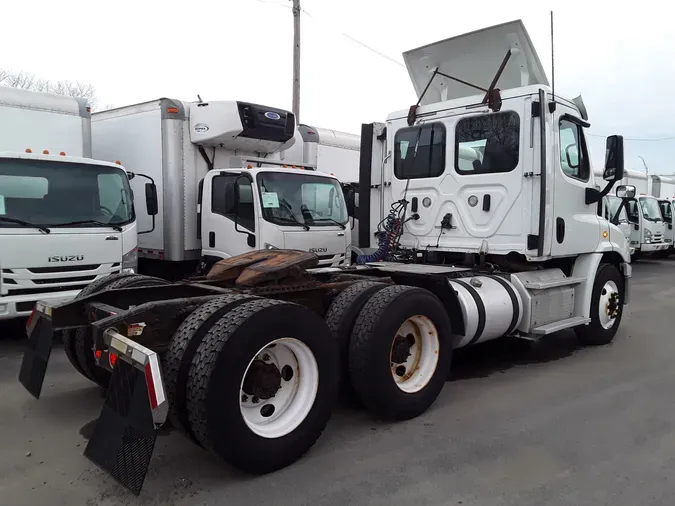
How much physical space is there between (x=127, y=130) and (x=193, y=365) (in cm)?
676

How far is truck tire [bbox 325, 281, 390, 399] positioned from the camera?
4.16m

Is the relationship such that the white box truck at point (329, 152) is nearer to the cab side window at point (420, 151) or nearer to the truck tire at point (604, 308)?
the cab side window at point (420, 151)

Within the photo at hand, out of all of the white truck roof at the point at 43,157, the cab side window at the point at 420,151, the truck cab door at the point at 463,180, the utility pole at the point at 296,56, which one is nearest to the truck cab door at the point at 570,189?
the truck cab door at the point at 463,180

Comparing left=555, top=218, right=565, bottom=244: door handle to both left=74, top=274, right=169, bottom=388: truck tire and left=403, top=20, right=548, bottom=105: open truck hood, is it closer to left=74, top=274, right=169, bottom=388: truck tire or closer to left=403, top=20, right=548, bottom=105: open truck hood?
left=403, top=20, right=548, bottom=105: open truck hood

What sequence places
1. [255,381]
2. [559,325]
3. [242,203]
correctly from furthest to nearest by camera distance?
[242,203], [559,325], [255,381]

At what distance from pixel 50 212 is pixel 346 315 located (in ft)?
14.0

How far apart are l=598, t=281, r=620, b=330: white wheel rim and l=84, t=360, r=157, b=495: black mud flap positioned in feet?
18.6

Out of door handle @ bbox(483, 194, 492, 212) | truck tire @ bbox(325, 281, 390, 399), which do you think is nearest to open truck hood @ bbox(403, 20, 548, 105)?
door handle @ bbox(483, 194, 492, 212)

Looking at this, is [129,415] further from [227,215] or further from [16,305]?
[227,215]

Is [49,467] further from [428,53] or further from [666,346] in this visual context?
[666,346]

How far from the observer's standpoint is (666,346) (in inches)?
273

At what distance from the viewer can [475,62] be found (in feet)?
20.9

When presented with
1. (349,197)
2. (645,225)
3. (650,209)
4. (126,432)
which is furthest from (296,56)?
(126,432)

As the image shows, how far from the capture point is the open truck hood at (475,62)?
5.95 meters
